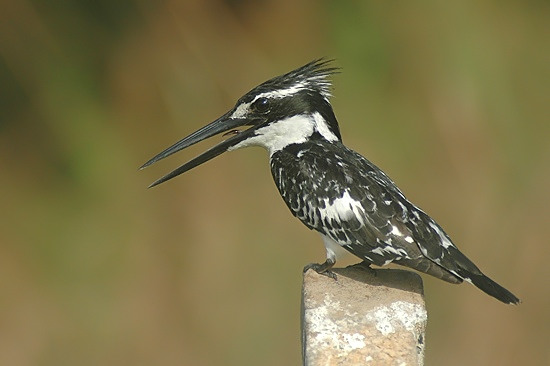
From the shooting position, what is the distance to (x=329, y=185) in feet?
13.6

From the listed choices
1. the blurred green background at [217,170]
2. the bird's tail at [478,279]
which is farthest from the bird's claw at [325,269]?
the blurred green background at [217,170]

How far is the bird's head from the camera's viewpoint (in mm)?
4320

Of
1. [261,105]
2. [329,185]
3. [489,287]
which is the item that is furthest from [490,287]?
[261,105]

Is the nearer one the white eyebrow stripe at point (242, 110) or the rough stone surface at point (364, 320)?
the rough stone surface at point (364, 320)

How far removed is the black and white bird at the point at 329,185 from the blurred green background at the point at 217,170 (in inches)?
69.9

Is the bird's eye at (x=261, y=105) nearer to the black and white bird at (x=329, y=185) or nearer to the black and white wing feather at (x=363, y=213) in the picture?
the black and white bird at (x=329, y=185)

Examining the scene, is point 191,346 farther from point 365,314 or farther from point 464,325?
point 365,314

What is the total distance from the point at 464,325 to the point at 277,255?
109cm

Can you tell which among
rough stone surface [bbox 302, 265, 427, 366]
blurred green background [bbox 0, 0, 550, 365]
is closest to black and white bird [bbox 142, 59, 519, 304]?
rough stone surface [bbox 302, 265, 427, 366]

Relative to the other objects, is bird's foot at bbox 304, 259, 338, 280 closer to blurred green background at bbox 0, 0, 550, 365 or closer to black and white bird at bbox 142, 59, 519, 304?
black and white bird at bbox 142, 59, 519, 304

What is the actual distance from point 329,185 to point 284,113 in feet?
1.16

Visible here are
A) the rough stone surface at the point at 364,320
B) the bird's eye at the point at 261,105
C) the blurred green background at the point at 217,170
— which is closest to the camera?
the rough stone surface at the point at 364,320

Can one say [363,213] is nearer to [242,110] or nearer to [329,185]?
[329,185]

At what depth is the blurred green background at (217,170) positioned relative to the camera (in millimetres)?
6254
